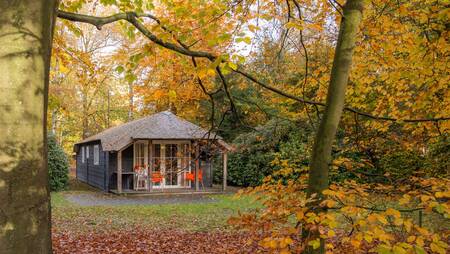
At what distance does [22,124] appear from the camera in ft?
6.79

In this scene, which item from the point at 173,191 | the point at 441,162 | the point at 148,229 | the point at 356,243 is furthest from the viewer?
the point at 173,191

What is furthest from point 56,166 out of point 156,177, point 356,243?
point 356,243

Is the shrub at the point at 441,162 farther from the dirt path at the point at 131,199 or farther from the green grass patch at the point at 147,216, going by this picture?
the dirt path at the point at 131,199

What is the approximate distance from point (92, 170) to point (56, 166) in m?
3.98

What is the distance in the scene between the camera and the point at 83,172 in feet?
86.4

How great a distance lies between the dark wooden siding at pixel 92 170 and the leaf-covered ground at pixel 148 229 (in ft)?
15.9

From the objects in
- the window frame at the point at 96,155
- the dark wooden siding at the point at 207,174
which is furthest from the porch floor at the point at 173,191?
the window frame at the point at 96,155

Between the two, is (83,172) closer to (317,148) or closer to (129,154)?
(129,154)

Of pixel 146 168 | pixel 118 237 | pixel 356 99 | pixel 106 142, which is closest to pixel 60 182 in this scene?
pixel 106 142

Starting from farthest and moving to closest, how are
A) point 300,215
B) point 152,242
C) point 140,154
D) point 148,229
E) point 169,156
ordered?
1. point 169,156
2. point 140,154
3. point 148,229
4. point 152,242
5. point 300,215

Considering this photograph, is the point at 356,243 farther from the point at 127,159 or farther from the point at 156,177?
the point at 127,159

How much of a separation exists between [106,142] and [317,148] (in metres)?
17.0

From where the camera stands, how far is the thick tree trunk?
2016 millimetres

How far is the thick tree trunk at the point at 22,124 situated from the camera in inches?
79.4
